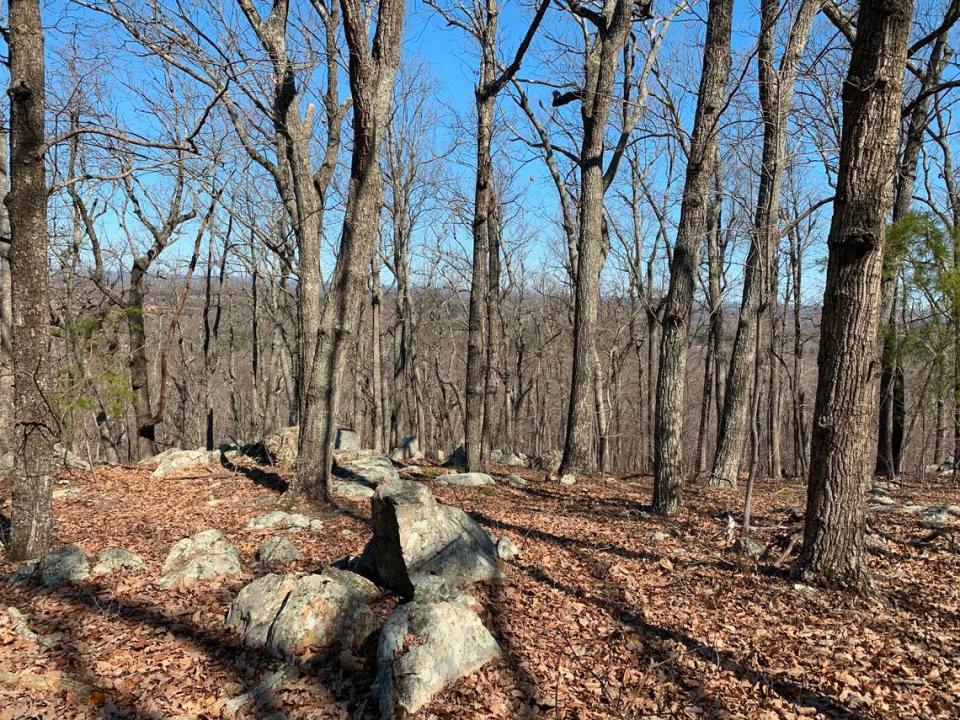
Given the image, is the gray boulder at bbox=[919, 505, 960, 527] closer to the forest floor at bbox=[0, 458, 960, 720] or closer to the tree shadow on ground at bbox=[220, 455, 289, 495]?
the forest floor at bbox=[0, 458, 960, 720]

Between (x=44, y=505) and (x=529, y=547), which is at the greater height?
(x=44, y=505)

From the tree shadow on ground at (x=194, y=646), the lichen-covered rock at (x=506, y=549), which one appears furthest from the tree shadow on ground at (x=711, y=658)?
the tree shadow on ground at (x=194, y=646)

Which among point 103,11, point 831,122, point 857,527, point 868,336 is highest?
point 103,11

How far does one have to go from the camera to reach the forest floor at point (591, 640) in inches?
131

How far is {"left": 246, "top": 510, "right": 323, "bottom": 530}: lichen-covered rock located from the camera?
22.1ft

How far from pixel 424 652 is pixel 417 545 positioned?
3.69 ft

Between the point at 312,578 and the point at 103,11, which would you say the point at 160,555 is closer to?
the point at 312,578

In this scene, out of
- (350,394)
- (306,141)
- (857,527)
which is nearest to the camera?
(857,527)

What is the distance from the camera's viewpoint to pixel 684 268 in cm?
725

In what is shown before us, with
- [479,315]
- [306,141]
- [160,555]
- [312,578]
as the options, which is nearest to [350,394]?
[479,315]

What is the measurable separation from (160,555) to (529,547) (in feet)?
11.9

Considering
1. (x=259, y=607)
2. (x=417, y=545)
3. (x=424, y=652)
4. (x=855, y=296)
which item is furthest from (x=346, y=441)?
(x=855, y=296)

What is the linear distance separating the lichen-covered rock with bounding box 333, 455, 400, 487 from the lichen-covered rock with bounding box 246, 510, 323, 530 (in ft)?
6.70

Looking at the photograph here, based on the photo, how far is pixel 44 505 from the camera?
17.5ft
